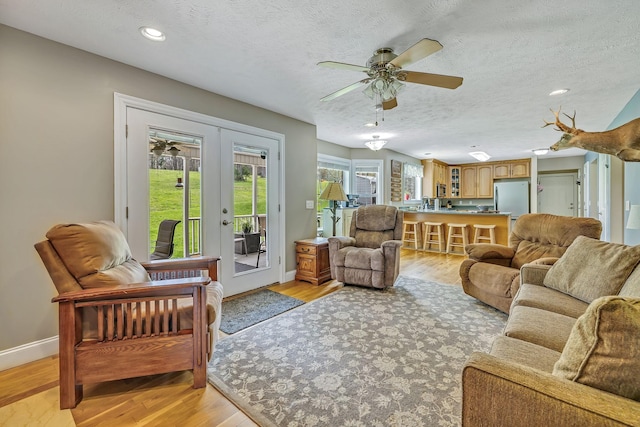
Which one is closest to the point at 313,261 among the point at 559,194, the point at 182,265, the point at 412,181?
the point at 182,265

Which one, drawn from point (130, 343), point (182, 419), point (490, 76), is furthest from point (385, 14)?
point (182, 419)

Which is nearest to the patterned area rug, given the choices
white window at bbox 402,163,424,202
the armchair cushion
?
the armchair cushion

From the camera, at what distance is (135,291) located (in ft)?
5.12

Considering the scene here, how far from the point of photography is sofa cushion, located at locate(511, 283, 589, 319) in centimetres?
174

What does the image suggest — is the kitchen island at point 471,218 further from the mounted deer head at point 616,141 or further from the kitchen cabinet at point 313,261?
the mounted deer head at point 616,141

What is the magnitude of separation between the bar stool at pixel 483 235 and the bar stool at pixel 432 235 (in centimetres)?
66

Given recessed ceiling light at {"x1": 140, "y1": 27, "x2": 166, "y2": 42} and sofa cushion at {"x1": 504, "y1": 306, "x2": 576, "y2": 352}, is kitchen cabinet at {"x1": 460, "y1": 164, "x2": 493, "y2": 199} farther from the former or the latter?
recessed ceiling light at {"x1": 140, "y1": 27, "x2": 166, "y2": 42}

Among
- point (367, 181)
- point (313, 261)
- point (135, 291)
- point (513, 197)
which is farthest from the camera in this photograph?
point (513, 197)

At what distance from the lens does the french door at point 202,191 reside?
2.53 m

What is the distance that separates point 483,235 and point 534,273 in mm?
3758

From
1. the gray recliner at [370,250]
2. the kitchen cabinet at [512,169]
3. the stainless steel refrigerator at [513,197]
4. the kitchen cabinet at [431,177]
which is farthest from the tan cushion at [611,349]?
the kitchen cabinet at [512,169]

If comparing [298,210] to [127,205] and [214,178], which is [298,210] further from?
[127,205]

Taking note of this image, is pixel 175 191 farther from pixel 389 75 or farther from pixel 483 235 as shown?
pixel 483 235

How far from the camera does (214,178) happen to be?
311 cm
